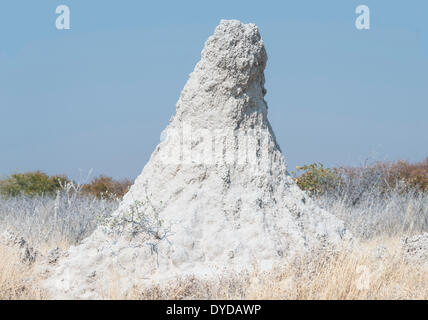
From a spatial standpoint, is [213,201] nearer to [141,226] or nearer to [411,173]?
[141,226]

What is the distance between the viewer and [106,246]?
5.81 m

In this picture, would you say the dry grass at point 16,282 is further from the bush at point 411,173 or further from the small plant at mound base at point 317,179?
the bush at point 411,173

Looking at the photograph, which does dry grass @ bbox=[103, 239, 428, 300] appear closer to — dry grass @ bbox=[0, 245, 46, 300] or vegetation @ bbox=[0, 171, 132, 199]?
dry grass @ bbox=[0, 245, 46, 300]

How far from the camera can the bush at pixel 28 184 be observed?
19.9 metres

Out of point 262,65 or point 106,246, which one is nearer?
point 106,246

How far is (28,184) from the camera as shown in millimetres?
20156

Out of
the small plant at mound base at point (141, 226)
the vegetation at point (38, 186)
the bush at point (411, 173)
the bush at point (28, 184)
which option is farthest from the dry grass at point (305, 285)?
the bush at point (28, 184)

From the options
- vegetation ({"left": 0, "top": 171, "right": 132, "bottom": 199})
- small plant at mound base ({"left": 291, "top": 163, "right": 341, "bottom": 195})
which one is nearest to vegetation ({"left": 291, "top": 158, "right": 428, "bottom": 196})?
small plant at mound base ({"left": 291, "top": 163, "right": 341, "bottom": 195})

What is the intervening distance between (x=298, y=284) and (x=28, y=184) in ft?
55.9

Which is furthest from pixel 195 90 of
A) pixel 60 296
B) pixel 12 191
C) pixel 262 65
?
pixel 12 191

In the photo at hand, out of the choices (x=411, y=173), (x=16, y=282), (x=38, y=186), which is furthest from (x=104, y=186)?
(x=16, y=282)

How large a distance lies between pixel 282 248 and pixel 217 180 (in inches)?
42.1

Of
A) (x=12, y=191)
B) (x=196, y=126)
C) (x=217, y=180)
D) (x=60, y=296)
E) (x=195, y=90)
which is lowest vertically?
(x=12, y=191)
